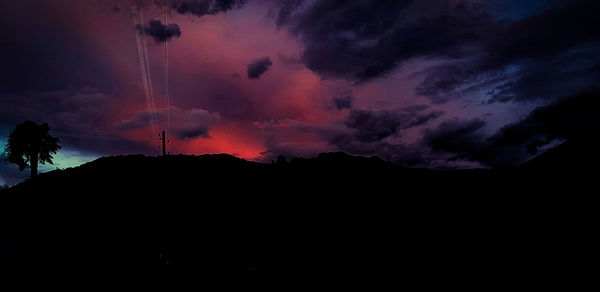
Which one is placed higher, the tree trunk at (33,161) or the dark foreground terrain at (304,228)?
the tree trunk at (33,161)

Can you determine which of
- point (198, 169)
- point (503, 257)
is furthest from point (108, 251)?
point (503, 257)

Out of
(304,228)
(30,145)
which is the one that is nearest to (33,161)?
(30,145)

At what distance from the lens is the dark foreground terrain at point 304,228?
20.4 m

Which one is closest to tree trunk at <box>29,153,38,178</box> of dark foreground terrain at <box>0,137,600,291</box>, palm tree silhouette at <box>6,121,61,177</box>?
palm tree silhouette at <box>6,121,61,177</box>

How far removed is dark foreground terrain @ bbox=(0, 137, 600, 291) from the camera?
803 inches

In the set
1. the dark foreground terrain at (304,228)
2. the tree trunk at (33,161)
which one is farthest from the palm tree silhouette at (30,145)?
the dark foreground terrain at (304,228)

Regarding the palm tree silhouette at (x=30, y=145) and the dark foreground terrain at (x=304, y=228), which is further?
the palm tree silhouette at (x=30, y=145)

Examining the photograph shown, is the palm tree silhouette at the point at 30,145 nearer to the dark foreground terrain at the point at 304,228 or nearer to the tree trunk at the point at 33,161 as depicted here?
the tree trunk at the point at 33,161

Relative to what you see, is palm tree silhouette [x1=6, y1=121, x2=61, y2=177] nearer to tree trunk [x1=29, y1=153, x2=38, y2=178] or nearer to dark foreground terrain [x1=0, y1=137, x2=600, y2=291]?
tree trunk [x1=29, y1=153, x2=38, y2=178]

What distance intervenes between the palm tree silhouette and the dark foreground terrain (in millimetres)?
14726

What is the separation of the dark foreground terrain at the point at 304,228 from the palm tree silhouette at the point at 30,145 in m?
14.7

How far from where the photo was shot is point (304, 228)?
28.6m

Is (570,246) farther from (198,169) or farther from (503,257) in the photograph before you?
(198,169)

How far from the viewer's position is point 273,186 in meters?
36.2
